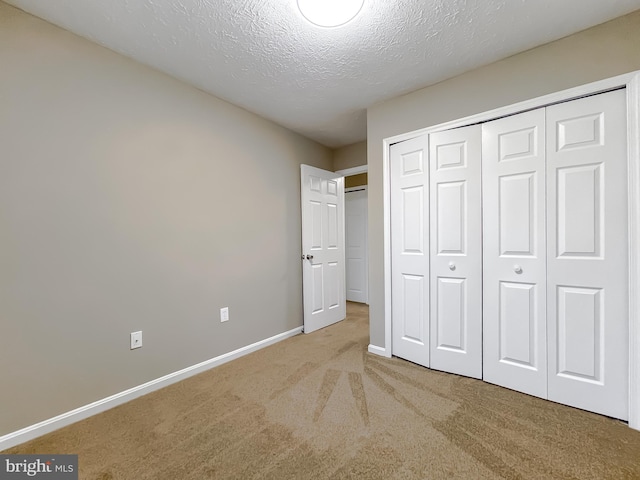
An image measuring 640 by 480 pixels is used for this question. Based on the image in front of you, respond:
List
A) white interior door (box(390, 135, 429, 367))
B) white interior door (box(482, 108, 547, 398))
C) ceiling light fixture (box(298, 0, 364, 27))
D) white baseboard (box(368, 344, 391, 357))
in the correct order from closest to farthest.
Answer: ceiling light fixture (box(298, 0, 364, 27)) → white interior door (box(482, 108, 547, 398)) → white interior door (box(390, 135, 429, 367)) → white baseboard (box(368, 344, 391, 357))

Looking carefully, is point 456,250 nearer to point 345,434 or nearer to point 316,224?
point 345,434

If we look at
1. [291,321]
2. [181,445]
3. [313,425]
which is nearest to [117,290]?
[181,445]

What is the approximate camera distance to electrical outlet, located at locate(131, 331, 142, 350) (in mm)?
2045

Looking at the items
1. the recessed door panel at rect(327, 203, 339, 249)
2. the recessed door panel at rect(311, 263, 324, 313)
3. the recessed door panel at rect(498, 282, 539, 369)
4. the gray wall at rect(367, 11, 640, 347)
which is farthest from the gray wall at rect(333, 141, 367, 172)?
the recessed door panel at rect(498, 282, 539, 369)

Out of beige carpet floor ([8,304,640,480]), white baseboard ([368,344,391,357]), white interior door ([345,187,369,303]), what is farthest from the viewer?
white interior door ([345,187,369,303])

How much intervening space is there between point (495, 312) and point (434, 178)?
45.3 inches

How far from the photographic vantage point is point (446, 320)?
237 cm

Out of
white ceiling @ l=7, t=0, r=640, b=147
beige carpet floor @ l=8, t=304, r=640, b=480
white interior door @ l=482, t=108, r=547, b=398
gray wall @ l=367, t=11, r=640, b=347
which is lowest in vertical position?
beige carpet floor @ l=8, t=304, r=640, b=480

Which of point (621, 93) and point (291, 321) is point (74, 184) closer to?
point (291, 321)

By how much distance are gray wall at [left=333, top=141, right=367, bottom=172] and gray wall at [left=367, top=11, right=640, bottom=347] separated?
41.4 inches

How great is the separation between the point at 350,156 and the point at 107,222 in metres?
2.94

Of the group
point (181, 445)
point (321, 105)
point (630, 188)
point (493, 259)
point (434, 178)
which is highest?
point (321, 105)

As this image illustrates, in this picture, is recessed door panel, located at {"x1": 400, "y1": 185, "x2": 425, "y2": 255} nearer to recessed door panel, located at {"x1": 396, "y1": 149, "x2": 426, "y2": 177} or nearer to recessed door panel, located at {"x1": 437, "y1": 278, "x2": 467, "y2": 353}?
recessed door panel, located at {"x1": 396, "y1": 149, "x2": 426, "y2": 177}

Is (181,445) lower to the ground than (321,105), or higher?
lower
